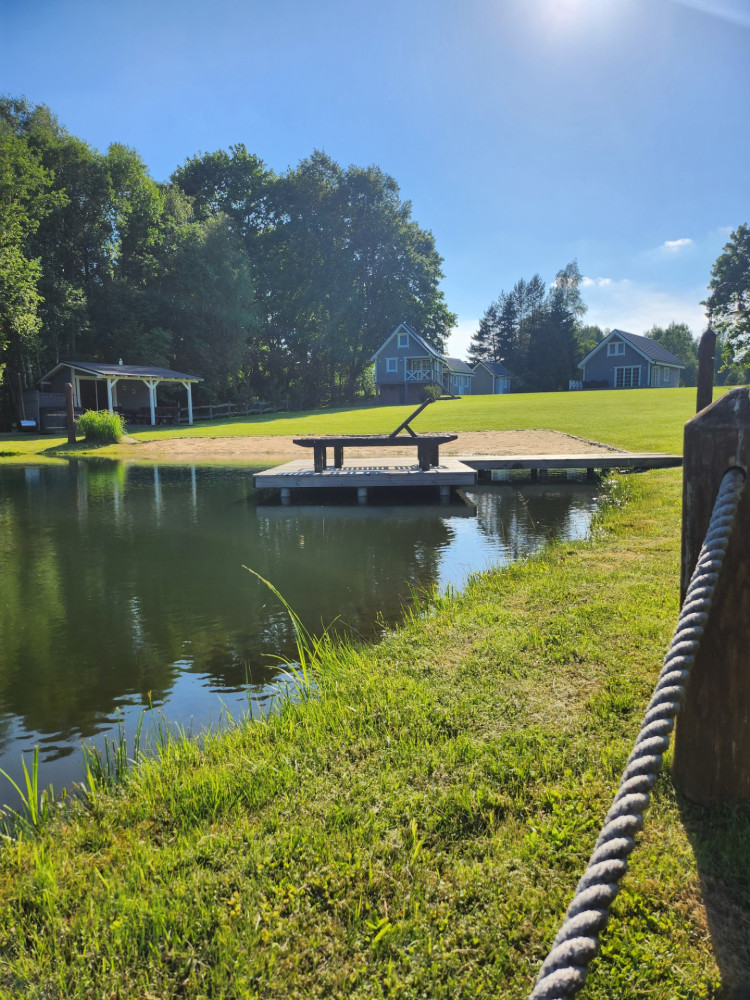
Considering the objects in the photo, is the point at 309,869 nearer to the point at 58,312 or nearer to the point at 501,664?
the point at 501,664

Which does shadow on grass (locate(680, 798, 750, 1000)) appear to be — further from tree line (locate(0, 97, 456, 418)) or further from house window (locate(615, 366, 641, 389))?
house window (locate(615, 366, 641, 389))

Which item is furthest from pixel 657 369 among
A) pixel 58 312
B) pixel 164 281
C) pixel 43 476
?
pixel 43 476

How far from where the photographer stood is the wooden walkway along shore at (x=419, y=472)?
12.1 m

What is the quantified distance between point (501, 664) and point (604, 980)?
2.10 metres

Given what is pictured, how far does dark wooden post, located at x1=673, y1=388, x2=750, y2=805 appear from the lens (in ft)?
6.76

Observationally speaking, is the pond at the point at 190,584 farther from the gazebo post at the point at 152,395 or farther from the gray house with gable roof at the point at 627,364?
the gray house with gable roof at the point at 627,364

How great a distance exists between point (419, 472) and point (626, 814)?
1117cm

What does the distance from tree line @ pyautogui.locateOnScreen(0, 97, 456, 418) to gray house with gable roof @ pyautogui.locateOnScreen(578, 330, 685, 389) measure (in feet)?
48.6

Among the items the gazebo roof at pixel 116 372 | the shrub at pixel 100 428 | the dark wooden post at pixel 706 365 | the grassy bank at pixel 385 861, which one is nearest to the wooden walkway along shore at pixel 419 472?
the dark wooden post at pixel 706 365

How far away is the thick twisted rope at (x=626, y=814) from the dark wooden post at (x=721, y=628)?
0.88ft

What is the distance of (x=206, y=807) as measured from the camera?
264cm

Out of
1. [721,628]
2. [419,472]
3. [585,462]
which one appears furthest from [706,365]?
[585,462]

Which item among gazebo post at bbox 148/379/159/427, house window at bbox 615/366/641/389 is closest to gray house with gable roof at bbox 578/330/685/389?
house window at bbox 615/366/641/389

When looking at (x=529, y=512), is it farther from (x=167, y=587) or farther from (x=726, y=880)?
(x=726, y=880)
